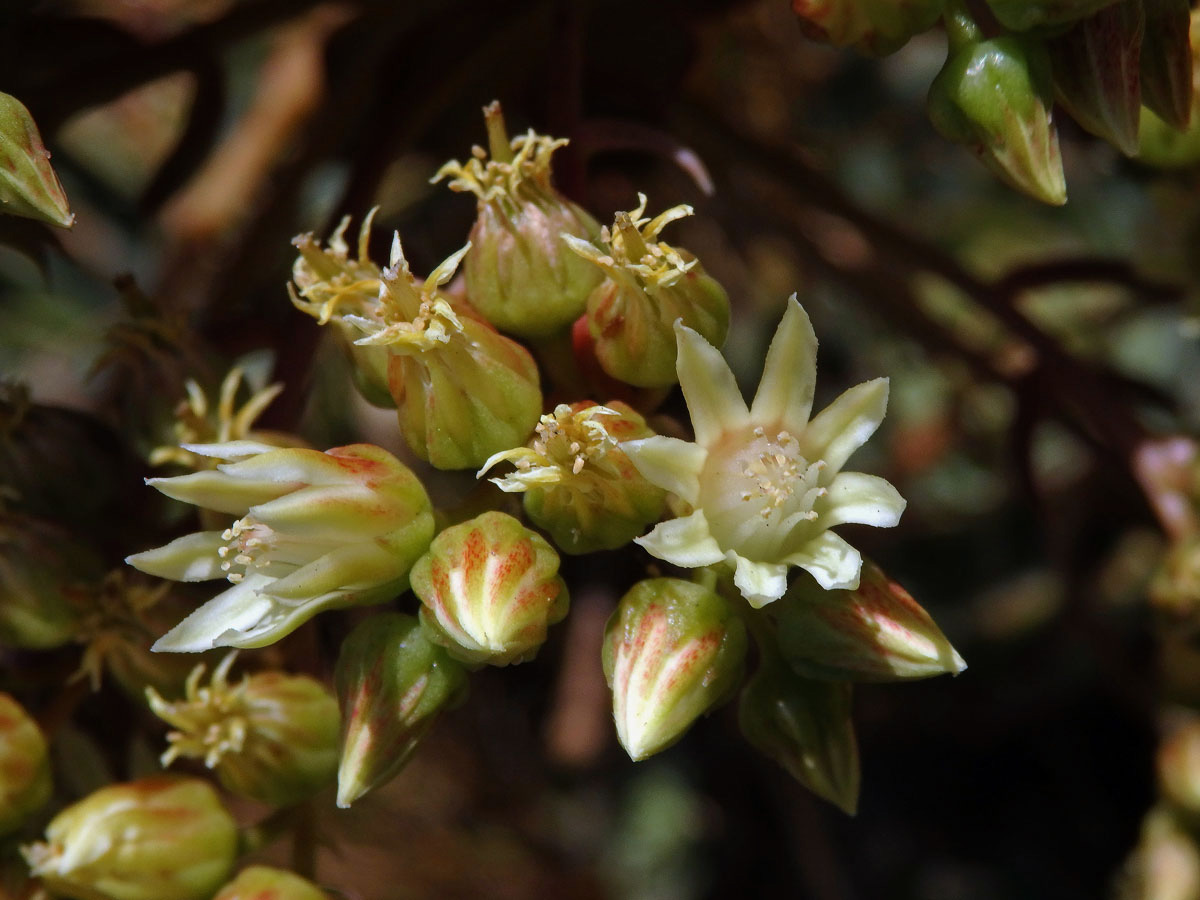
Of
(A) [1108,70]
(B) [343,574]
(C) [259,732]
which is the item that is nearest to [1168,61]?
(A) [1108,70]

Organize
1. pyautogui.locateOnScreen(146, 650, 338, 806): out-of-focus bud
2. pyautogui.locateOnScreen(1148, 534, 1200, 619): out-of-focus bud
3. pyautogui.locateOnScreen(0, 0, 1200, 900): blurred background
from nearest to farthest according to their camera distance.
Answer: pyautogui.locateOnScreen(146, 650, 338, 806): out-of-focus bud → pyautogui.locateOnScreen(1148, 534, 1200, 619): out-of-focus bud → pyautogui.locateOnScreen(0, 0, 1200, 900): blurred background

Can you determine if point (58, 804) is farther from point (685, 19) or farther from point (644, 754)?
point (685, 19)

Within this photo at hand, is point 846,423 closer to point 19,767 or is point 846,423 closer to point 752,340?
point 19,767

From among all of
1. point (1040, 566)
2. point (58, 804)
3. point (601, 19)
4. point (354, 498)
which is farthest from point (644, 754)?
point (1040, 566)

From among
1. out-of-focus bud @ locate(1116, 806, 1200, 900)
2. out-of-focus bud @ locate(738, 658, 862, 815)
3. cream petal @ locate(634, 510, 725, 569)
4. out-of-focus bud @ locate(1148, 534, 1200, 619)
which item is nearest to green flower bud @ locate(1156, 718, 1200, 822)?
out-of-focus bud @ locate(1116, 806, 1200, 900)

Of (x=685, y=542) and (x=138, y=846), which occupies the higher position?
(x=685, y=542)

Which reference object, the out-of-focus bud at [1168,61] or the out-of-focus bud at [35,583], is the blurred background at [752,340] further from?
the out-of-focus bud at [1168,61]

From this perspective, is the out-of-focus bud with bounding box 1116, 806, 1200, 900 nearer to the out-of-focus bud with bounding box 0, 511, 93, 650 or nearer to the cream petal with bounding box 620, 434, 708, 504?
the cream petal with bounding box 620, 434, 708, 504

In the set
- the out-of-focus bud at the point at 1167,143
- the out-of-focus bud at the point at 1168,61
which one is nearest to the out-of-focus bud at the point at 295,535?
the out-of-focus bud at the point at 1168,61
